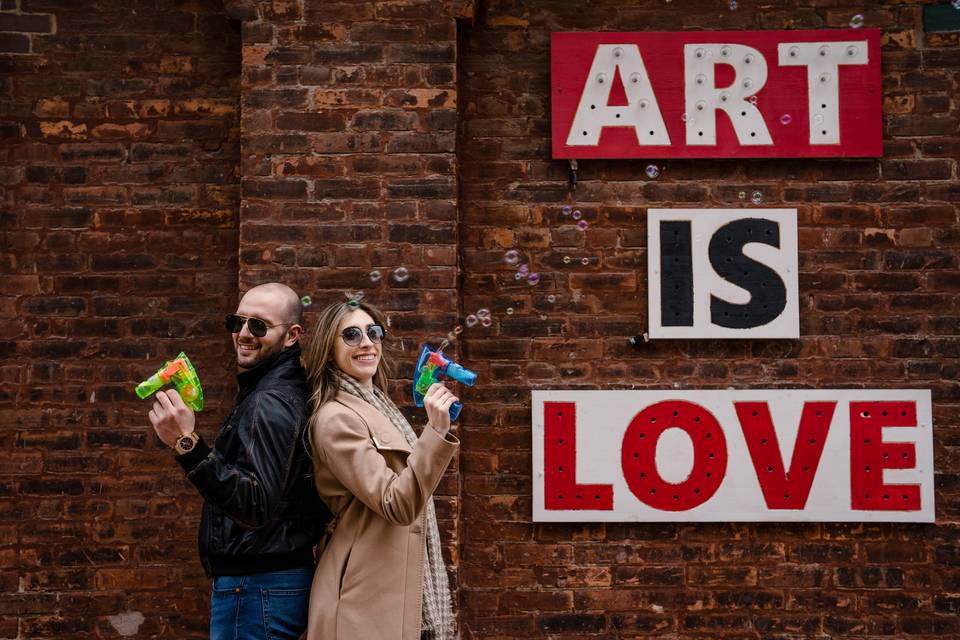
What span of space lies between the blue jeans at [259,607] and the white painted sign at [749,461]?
146cm

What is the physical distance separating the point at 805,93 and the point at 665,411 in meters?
1.49

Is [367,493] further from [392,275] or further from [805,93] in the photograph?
[805,93]

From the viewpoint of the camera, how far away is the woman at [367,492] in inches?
103

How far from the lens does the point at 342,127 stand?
385cm

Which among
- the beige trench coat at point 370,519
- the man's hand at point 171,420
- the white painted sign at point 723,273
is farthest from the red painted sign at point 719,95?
the man's hand at point 171,420

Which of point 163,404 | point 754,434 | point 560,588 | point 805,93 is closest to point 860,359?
point 754,434

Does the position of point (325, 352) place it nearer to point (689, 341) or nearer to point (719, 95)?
point (689, 341)

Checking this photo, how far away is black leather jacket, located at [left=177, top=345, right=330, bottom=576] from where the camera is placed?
2.52 metres

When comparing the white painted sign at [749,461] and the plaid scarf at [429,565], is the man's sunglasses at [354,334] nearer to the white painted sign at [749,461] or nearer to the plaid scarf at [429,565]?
the plaid scarf at [429,565]

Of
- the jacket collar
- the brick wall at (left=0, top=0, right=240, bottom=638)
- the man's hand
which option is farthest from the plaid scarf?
the brick wall at (left=0, top=0, right=240, bottom=638)

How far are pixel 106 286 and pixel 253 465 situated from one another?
189 centimetres

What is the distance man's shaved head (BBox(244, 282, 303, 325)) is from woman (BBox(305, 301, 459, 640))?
113 millimetres

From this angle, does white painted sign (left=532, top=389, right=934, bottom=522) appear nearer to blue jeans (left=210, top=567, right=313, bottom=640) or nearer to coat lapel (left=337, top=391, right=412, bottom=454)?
coat lapel (left=337, top=391, right=412, bottom=454)

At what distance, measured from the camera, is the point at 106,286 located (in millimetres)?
4098
